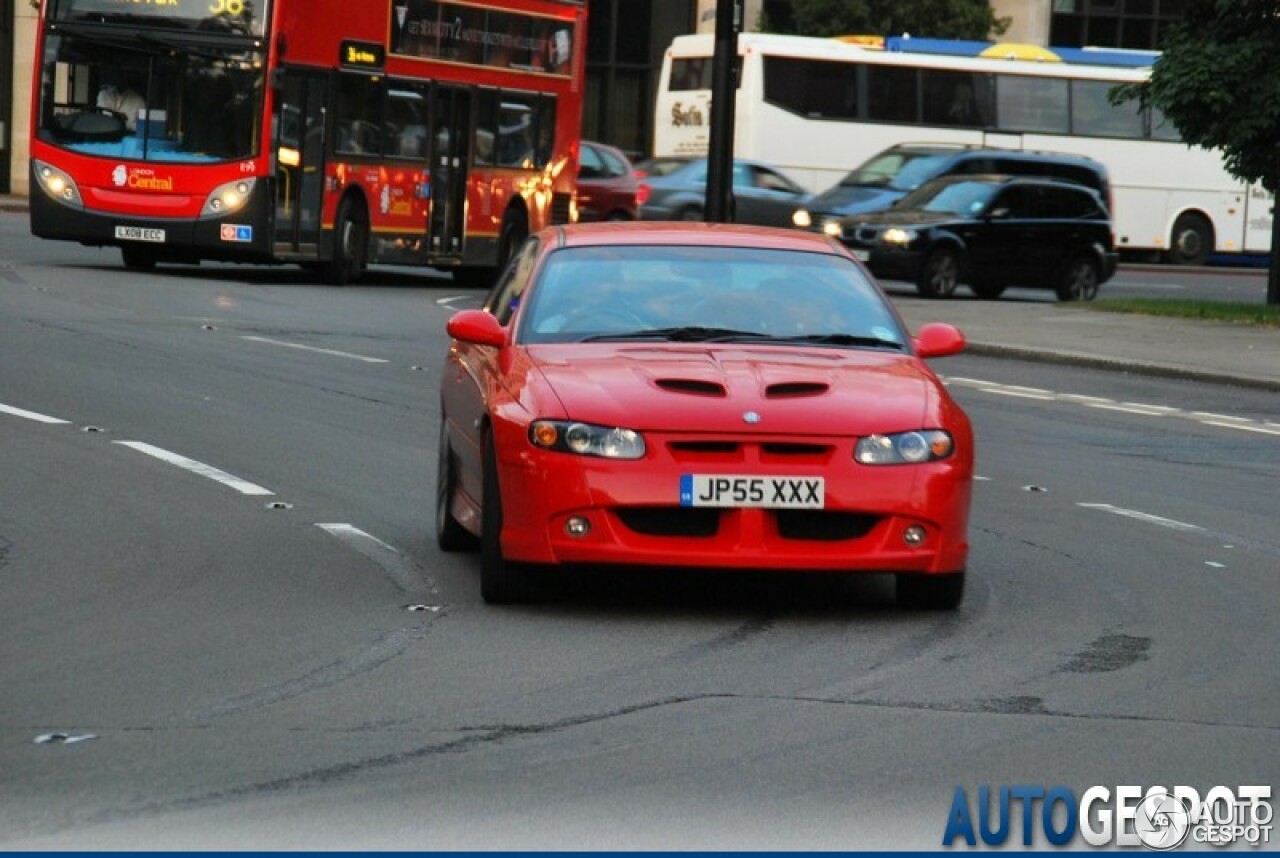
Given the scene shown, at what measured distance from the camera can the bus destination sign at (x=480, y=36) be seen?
107ft

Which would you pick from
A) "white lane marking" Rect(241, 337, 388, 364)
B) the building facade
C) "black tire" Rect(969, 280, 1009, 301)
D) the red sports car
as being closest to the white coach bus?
the building facade

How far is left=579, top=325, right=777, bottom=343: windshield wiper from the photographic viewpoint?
10.2m

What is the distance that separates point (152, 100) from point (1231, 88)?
12.1 metres

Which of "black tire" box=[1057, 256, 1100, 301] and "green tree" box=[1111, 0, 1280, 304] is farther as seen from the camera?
"black tire" box=[1057, 256, 1100, 301]

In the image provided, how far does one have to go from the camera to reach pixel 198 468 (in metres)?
13.5

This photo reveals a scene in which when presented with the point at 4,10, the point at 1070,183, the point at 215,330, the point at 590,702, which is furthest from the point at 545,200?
the point at 590,702

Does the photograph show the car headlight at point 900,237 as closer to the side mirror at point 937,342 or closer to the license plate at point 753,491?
the side mirror at point 937,342

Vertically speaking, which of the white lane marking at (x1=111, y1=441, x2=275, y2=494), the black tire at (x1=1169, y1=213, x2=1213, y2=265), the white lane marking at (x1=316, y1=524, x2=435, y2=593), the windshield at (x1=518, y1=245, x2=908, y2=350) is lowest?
the black tire at (x1=1169, y1=213, x2=1213, y2=265)

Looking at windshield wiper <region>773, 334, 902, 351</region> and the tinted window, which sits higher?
the tinted window

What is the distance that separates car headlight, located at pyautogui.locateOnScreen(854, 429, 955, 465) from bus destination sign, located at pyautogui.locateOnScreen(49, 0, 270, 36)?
71.1ft

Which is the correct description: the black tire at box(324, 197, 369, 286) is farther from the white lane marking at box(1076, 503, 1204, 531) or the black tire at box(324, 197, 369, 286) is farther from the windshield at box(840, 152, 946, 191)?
the white lane marking at box(1076, 503, 1204, 531)

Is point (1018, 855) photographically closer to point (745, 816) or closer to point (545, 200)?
point (745, 816)

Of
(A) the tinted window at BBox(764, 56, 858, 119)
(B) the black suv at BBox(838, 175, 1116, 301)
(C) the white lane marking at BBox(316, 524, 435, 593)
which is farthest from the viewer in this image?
(A) the tinted window at BBox(764, 56, 858, 119)

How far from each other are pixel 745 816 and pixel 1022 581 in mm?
4476
